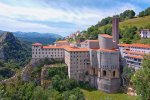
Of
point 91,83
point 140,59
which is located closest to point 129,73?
point 140,59

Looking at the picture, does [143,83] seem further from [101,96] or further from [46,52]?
[46,52]

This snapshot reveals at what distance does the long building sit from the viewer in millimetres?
93750

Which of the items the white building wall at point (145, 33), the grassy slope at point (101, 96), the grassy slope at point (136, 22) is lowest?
the grassy slope at point (101, 96)

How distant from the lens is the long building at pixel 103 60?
308ft

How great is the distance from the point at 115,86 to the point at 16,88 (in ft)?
102

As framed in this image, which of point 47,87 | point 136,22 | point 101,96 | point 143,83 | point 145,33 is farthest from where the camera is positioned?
point 136,22

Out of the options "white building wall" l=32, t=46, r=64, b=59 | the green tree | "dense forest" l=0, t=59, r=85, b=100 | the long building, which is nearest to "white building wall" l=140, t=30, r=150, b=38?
the long building

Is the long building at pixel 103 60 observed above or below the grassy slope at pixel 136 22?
below

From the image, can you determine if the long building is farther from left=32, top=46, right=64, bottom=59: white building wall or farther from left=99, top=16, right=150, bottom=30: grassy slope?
left=99, top=16, right=150, bottom=30: grassy slope

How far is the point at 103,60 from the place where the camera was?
94.6m

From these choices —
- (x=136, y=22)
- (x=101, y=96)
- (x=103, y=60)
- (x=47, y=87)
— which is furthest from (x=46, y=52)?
(x=136, y=22)

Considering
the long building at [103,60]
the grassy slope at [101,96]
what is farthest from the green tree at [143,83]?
the long building at [103,60]

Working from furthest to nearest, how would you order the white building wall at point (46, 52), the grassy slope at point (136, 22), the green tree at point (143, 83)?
the grassy slope at point (136, 22) → the white building wall at point (46, 52) → the green tree at point (143, 83)

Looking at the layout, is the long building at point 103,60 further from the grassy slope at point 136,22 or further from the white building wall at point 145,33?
the grassy slope at point 136,22
